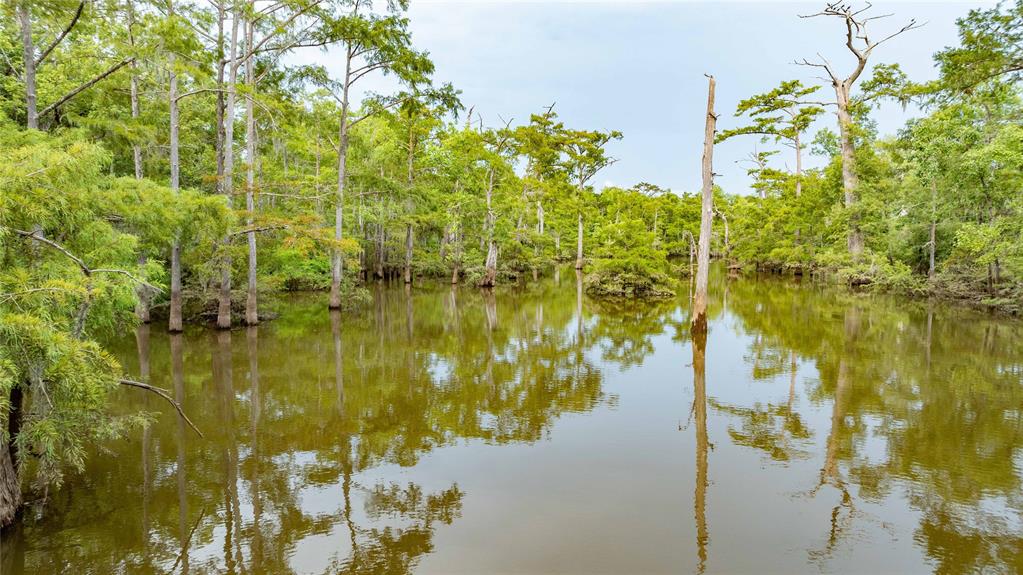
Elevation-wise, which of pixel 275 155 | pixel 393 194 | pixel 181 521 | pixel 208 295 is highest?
pixel 275 155

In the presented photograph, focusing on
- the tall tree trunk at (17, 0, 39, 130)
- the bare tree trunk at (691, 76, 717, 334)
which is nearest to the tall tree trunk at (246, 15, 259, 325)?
the tall tree trunk at (17, 0, 39, 130)

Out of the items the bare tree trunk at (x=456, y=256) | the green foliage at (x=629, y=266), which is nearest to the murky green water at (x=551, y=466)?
the green foliage at (x=629, y=266)

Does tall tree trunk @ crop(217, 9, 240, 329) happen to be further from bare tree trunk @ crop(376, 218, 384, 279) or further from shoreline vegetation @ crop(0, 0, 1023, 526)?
bare tree trunk @ crop(376, 218, 384, 279)

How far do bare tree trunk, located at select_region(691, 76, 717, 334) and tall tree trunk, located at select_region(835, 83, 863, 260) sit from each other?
52.4ft

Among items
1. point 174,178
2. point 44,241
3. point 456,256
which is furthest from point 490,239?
point 44,241

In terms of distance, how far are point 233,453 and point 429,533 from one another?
9.33 feet

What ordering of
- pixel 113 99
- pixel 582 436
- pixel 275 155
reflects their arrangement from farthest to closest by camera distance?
pixel 275 155, pixel 113 99, pixel 582 436

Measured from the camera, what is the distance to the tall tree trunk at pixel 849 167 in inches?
1025

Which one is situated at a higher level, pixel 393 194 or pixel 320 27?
pixel 320 27

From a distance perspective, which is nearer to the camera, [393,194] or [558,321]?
[558,321]

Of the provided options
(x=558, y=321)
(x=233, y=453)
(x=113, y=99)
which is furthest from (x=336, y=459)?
(x=113, y=99)

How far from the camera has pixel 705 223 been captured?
14.2m

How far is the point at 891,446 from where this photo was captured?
20.2 ft

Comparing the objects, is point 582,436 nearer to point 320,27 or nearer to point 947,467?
point 947,467
